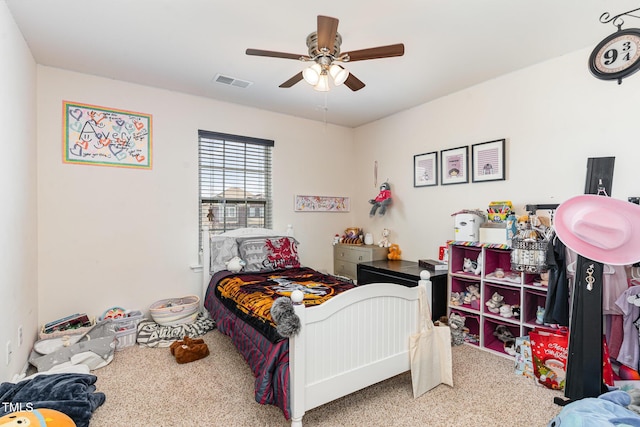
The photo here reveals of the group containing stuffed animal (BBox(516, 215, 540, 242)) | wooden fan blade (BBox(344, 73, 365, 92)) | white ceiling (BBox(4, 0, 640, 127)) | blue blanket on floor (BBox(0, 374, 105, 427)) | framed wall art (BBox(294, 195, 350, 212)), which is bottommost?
blue blanket on floor (BBox(0, 374, 105, 427))

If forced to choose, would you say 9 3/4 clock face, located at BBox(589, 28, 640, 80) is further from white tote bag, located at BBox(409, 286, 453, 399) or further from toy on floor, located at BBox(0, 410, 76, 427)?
toy on floor, located at BBox(0, 410, 76, 427)

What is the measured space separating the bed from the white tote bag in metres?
0.05

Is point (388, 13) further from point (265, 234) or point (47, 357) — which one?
point (47, 357)

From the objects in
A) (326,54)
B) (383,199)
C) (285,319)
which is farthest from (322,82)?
(383,199)

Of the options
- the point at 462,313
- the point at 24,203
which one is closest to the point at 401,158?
the point at 462,313

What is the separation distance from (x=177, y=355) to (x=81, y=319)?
1.13 meters

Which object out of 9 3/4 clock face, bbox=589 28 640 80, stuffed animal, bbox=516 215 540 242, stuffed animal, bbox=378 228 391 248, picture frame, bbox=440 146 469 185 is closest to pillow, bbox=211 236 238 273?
stuffed animal, bbox=378 228 391 248

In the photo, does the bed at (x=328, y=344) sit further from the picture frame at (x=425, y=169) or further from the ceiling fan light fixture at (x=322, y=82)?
the picture frame at (x=425, y=169)

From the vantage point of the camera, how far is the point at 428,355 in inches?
86.4

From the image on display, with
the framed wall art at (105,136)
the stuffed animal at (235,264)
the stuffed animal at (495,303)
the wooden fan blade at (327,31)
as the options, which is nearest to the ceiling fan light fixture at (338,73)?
the wooden fan blade at (327,31)

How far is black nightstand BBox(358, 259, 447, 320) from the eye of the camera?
3.21 meters

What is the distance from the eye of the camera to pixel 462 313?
3109 millimetres

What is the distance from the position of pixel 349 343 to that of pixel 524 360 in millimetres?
1533

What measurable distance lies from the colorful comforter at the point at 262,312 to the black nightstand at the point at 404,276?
2.55ft
